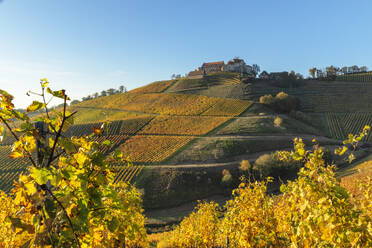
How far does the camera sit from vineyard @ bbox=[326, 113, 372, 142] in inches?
2262

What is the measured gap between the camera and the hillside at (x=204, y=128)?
3628 cm

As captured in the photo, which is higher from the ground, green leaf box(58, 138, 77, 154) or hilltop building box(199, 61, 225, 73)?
hilltop building box(199, 61, 225, 73)

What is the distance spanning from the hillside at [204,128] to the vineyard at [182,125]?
0.27 m

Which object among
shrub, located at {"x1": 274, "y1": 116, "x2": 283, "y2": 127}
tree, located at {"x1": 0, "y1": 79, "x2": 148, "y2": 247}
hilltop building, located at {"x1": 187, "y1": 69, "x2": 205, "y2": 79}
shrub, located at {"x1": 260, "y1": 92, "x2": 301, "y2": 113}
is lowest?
shrub, located at {"x1": 274, "y1": 116, "x2": 283, "y2": 127}

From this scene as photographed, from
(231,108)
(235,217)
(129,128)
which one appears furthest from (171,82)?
(235,217)

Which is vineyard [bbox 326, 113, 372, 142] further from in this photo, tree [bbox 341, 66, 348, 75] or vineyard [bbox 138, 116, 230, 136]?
tree [bbox 341, 66, 348, 75]

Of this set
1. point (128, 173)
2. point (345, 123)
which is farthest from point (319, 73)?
point (128, 173)

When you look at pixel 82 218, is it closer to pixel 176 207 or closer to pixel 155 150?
pixel 176 207

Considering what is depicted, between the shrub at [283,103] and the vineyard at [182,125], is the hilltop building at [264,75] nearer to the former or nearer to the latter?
the shrub at [283,103]

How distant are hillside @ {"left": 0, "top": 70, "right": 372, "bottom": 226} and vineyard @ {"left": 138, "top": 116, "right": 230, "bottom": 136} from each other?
0.88 feet

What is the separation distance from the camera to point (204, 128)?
56.1 m

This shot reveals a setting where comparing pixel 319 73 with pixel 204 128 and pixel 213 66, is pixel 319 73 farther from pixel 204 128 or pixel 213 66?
pixel 204 128

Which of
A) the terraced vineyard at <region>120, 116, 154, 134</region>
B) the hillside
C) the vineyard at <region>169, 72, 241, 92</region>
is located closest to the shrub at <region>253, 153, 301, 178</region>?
the hillside

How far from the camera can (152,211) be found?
31.4 meters
